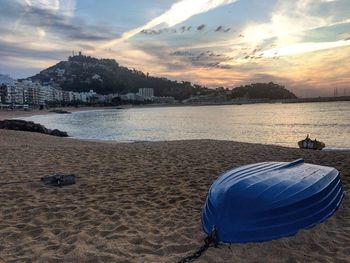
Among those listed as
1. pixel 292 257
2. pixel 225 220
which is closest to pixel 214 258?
pixel 225 220

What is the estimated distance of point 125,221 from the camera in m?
A: 4.96

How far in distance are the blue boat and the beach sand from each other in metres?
0.12

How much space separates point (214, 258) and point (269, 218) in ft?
2.79

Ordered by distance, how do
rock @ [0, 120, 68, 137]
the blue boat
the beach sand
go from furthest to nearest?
1. rock @ [0, 120, 68, 137]
2. the blue boat
3. the beach sand

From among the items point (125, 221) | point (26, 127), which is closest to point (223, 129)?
point (26, 127)

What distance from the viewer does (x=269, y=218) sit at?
4.12 meters

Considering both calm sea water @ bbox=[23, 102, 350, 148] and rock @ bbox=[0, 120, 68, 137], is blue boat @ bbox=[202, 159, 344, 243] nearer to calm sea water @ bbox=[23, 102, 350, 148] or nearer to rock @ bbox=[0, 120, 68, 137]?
calm sea water @ bbox=[23, 102, 350, 148]

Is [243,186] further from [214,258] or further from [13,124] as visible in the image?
[13,124]

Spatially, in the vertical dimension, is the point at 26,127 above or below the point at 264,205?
below

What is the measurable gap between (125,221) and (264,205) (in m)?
1.97

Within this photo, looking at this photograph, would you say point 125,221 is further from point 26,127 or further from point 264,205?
point 26,127

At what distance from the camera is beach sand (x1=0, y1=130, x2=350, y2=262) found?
12.7 feet

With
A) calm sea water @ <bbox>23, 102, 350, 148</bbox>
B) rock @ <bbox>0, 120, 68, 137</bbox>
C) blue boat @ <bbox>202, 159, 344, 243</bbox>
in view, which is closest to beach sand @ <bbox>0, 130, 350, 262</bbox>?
blue boat @ <bbox>202, 159, 344, 243</bbox>

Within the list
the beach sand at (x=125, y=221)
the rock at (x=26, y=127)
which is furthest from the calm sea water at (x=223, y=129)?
the beach sand at (x=125, y=221)
